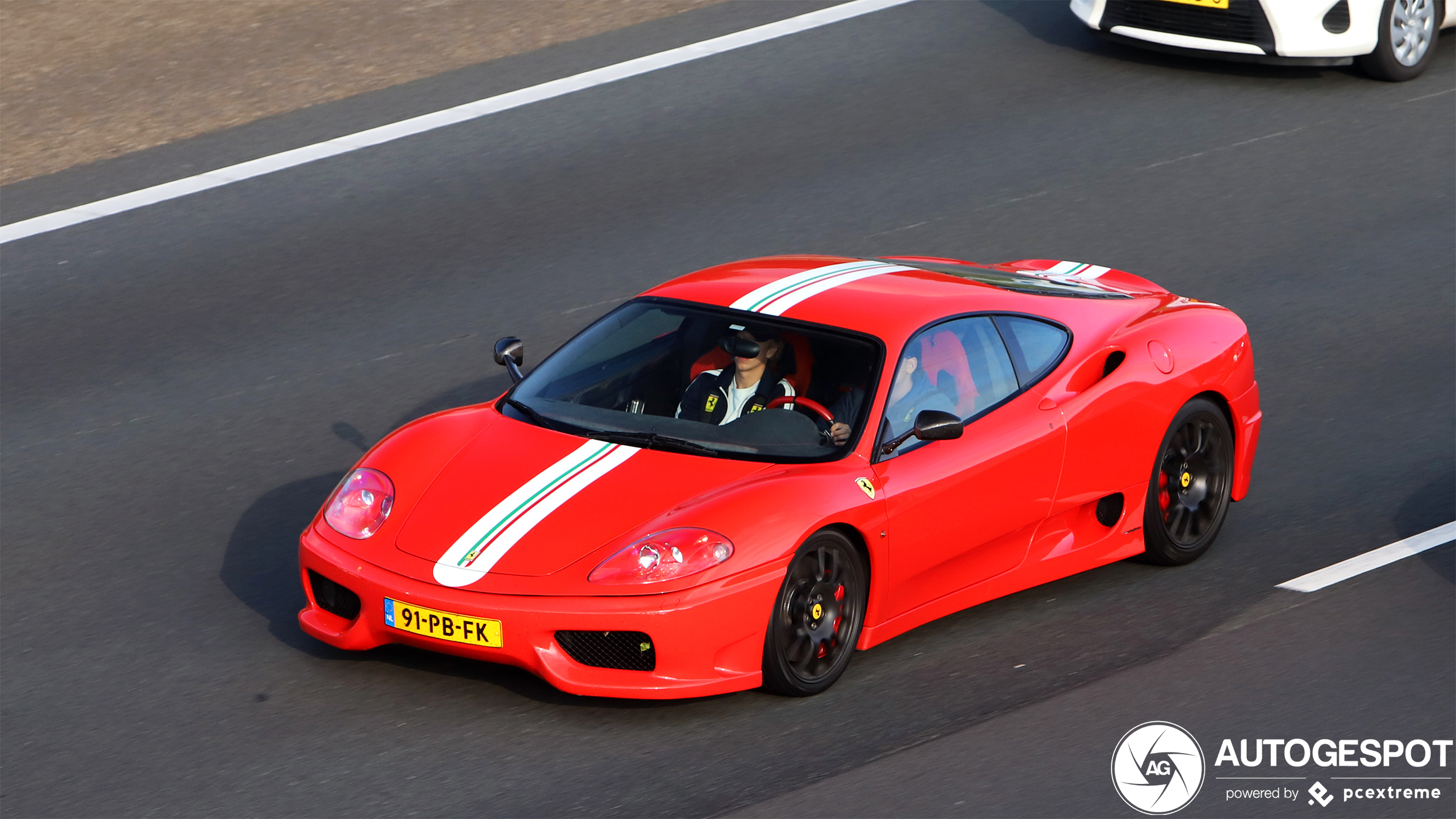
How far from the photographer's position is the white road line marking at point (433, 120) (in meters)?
11.4

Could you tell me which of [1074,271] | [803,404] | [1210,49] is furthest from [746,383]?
[1210,49]

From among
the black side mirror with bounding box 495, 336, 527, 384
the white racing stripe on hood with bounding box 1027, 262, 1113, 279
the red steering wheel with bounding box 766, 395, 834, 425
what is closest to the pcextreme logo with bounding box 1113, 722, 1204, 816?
the red steering wheel with bounding box 766, 395, 834, 425

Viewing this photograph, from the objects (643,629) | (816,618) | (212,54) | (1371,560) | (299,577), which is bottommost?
(299,577)

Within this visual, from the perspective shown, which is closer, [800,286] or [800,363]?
[800,363]

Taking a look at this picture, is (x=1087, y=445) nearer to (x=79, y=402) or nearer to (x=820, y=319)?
(x=820, y=319)

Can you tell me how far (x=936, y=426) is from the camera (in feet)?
21.2

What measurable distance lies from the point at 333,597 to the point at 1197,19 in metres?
9.04

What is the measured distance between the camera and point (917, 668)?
21.5ft

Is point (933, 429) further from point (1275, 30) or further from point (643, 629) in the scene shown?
point (1275, 30)

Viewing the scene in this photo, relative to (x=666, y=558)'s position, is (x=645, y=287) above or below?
below

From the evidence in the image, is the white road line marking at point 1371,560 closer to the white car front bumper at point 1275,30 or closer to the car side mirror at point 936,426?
the car side mirror at point 936,426

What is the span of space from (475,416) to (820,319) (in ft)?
4.50

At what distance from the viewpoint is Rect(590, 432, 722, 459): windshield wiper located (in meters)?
6.48

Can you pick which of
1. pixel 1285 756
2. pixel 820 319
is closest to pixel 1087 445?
pixel 820 319
